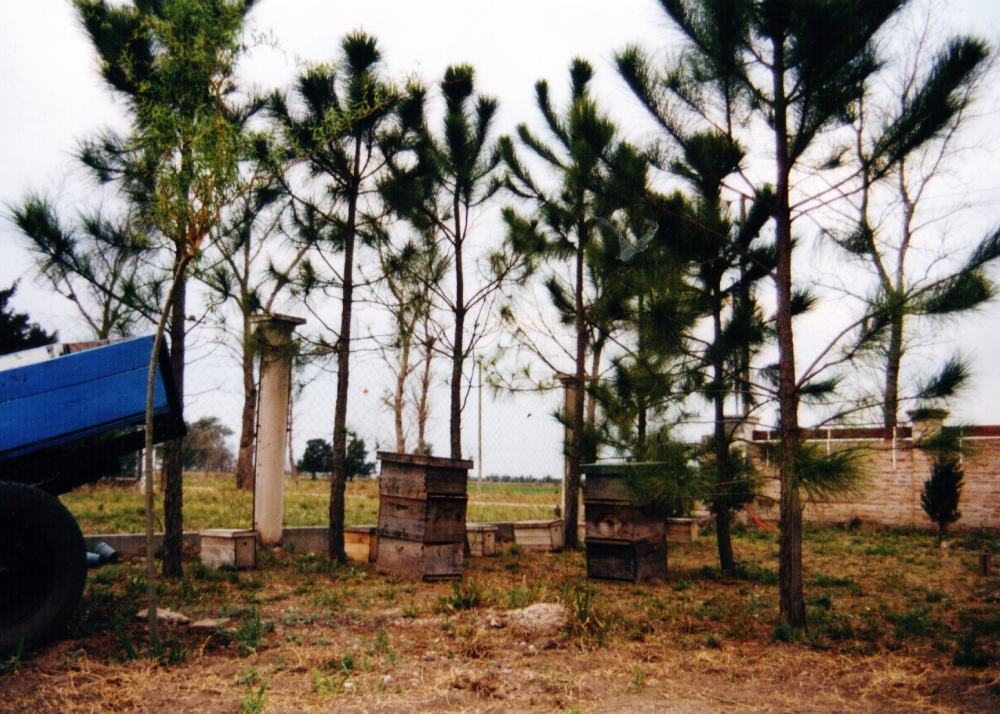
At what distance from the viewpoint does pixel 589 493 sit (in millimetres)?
7160

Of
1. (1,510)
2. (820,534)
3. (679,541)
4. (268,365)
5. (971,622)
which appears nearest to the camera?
(1,510)

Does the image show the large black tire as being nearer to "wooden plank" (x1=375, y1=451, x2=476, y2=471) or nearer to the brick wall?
Result: "wooden plank" (x1=375, y1=451, x2=476, y2=471)

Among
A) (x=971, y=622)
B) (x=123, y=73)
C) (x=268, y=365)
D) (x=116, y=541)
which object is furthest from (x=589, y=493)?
(x=123, y=73)

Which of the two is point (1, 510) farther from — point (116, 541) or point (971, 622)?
point (971, 622)

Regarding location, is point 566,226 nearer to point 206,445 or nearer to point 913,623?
point 913,623

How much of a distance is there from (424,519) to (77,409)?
3353 mm

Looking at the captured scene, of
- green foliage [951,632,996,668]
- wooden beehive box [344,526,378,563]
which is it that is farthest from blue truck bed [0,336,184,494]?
green foliage [951,632,996,668]

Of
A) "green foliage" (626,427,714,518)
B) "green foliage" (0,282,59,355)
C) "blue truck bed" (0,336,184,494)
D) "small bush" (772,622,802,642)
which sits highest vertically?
"green foliage" (0,282,59,355)

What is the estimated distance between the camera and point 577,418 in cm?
909

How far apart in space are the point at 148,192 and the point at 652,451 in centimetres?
477


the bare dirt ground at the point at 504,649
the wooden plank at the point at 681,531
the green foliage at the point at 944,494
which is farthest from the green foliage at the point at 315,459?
the green foliage at the point at 944,494

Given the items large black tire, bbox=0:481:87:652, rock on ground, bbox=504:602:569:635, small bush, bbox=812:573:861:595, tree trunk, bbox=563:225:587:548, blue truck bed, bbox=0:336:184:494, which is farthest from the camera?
tree trunk, bbox=563:225:587:548

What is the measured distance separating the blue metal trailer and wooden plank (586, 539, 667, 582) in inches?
174

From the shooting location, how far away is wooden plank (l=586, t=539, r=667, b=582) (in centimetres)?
689
